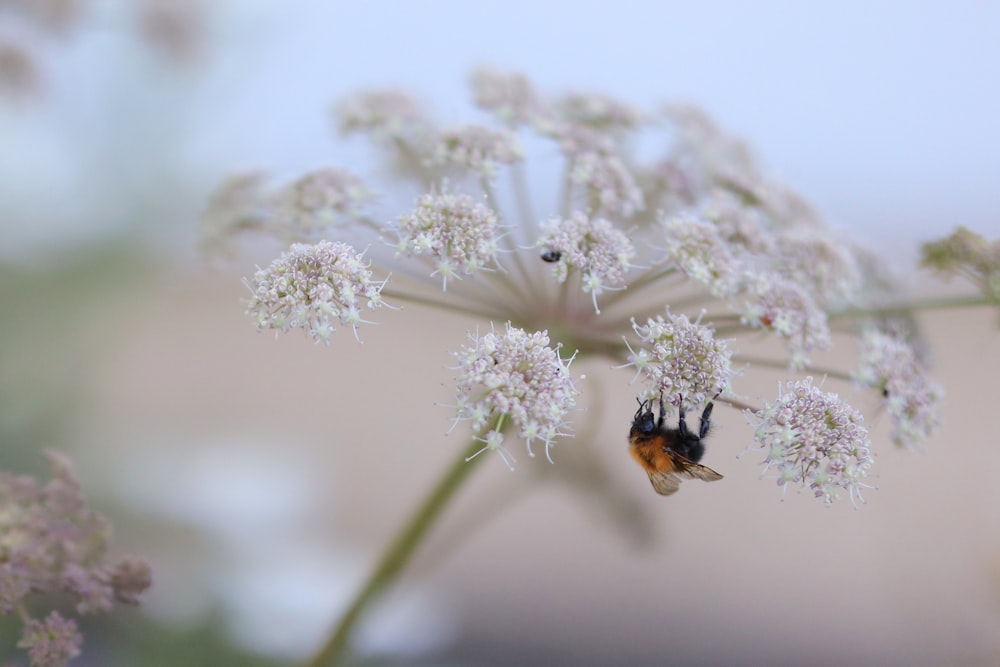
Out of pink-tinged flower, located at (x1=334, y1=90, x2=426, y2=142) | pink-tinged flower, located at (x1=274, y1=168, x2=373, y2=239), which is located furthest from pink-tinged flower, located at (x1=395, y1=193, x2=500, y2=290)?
pink-tinged flower, located at (x1=334, y1=90, x2=426, y2=142)

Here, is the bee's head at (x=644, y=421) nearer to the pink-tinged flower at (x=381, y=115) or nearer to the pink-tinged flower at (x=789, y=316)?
the pink-tinged flower at (x=789, y=316)

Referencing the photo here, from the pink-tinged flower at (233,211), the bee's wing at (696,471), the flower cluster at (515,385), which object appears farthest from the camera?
the pink-tinged flower at (233,211)

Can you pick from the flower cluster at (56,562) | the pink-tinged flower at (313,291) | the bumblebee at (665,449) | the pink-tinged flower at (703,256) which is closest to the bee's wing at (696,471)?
the bumblebee at (665,449)

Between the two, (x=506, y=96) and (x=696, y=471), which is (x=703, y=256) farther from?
(x=506, y=96)

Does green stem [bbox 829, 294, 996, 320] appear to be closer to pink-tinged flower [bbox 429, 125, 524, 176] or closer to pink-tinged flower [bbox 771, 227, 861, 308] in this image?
pink-tinged flower [bbox 771, 227, 861, 308]

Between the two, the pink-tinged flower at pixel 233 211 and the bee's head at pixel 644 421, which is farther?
the pink-tinged flower at pixel 233 211

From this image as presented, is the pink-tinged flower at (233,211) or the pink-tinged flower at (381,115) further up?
the pink-tinged flower at (381,115)

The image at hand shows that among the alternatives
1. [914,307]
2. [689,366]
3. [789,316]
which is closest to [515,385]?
[689,366]

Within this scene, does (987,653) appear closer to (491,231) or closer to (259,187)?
(491,231)
